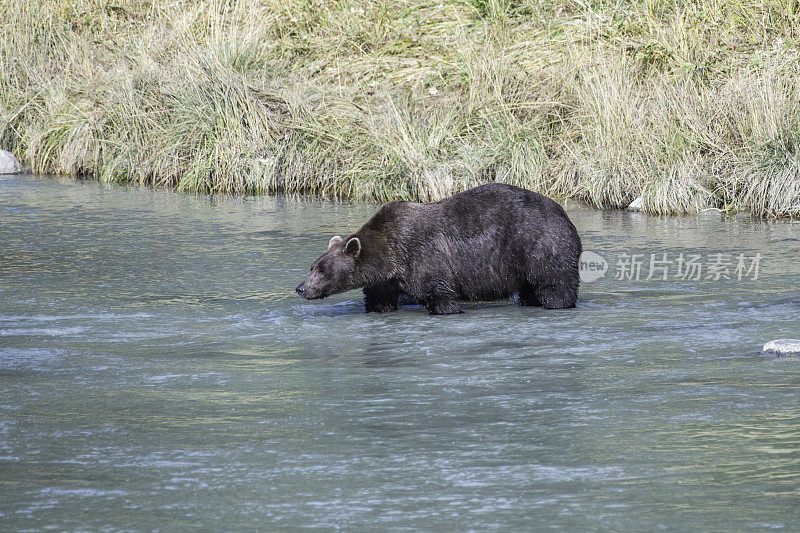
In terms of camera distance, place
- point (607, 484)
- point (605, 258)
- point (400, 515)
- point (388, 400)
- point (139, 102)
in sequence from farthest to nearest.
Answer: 1. point (139, 102)
2. point (605, 258)
3. point (388, 400)
4. point (607, 484)
5. point (400, 515)

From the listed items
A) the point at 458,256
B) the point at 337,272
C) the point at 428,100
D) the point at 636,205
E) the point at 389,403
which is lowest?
the point at 389,403

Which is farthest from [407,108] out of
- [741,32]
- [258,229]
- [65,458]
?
[65,458]

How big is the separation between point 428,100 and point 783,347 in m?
11.3

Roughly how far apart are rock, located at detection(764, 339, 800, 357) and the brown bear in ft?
6.80

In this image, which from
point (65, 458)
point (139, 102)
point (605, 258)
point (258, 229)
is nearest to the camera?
point (65, 458)

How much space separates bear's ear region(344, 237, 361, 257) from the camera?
8.39 meters

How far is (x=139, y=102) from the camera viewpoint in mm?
17922

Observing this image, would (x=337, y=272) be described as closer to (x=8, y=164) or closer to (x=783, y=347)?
(x=783, y=347)

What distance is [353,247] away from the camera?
27.7ft

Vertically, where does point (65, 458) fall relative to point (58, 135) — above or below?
below

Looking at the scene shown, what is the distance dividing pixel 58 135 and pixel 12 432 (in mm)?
14668

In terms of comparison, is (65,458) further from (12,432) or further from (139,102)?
(139,102)

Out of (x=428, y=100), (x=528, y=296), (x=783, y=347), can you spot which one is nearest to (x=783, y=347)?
(x=783, y=347)

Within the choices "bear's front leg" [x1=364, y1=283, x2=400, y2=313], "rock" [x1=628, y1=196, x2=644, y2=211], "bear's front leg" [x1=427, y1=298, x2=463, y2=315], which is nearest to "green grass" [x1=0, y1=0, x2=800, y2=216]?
"rock" [x1=628, y1=196, x2=644, y2=211]
